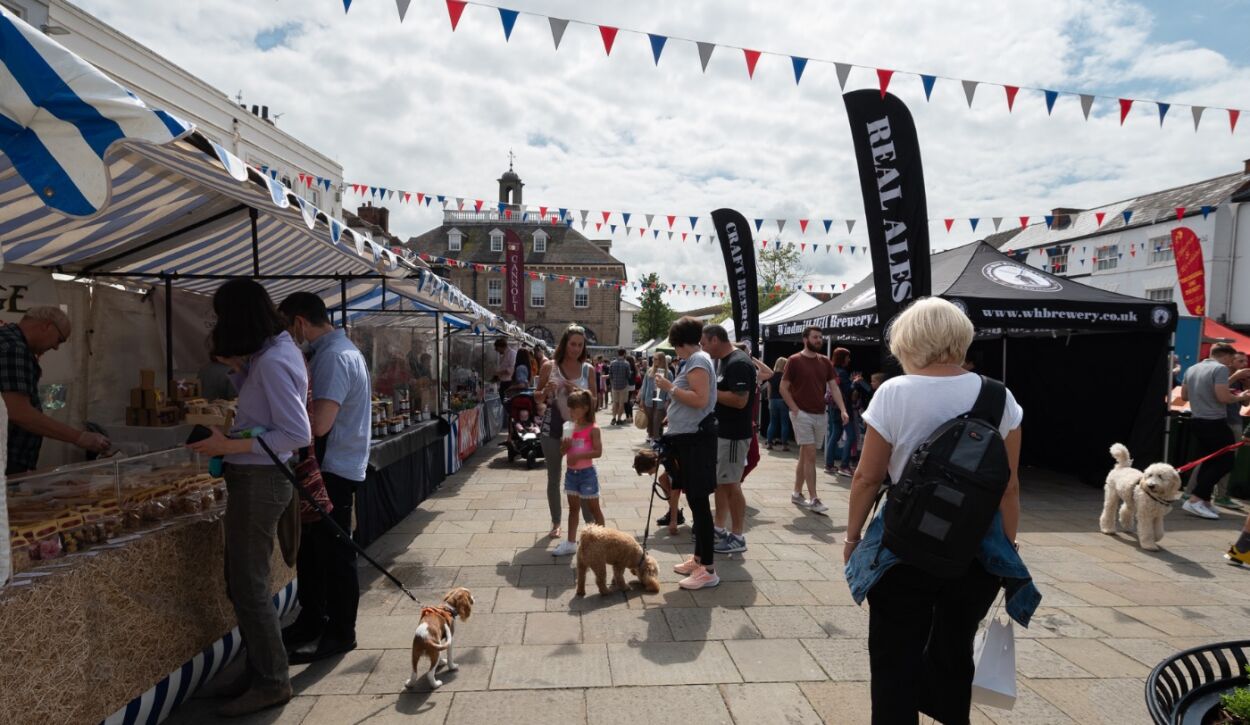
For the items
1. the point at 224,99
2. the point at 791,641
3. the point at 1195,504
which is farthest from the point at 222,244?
the point at 224,99

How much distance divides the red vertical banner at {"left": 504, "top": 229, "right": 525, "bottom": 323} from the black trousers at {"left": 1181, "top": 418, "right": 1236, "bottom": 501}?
2228 cm

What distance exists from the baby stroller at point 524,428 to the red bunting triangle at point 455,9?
17.1 feet

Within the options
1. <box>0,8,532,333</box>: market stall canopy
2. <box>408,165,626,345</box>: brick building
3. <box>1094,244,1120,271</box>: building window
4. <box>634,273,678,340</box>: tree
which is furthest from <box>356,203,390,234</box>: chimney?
<box>1094,244,1120,271</box>: building window

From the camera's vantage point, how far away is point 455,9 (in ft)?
17.7

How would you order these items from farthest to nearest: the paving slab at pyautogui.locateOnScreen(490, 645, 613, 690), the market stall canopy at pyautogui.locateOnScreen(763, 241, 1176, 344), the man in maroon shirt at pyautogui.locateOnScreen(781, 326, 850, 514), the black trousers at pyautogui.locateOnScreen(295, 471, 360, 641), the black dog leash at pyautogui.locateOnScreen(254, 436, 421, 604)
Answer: the market stall canopy at pyautogui.locateOnScreen(763, 241, 1176, 344)
the man in maroon shirt at pyautogui.locateOnScreen(781, 326, 850, 514)
the black trousers at pyautogui.locateOnScreen(295, 471, 360, 641)
the paving slab at pyautogui.locateOnScreen(490, 645, 613, 690)
the black dog leash at pyautogui.locateOnScreen(254, 436, 421, 604)

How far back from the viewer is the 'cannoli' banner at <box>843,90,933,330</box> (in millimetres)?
5312

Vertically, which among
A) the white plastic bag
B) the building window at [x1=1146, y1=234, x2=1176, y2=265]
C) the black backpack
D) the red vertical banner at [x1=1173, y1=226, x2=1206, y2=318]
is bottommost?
the white plastic bag

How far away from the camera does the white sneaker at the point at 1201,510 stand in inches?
259

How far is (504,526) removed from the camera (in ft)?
19.5

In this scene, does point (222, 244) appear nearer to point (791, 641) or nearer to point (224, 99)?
point (791, 641)

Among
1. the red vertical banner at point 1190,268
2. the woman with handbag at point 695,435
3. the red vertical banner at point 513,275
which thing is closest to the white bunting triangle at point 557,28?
the woman with handbag at point 695,435

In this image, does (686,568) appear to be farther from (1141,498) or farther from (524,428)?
(524,428)

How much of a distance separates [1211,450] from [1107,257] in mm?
26150

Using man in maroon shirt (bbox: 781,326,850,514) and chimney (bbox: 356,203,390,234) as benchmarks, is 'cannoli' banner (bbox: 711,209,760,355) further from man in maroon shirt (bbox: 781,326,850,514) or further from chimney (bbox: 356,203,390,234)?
chimney (bbox: 356,203,390,234)
